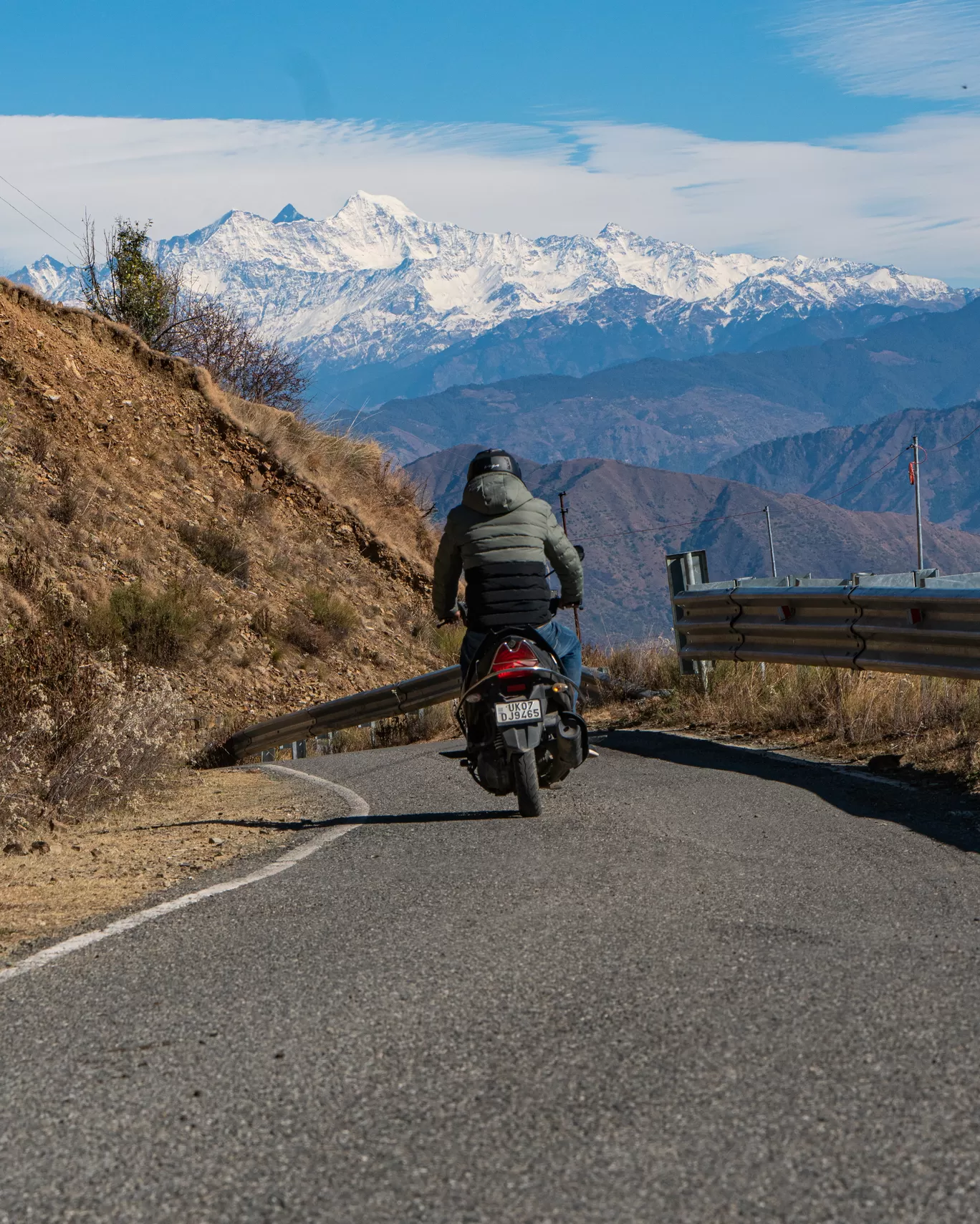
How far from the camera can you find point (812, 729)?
33.8ft

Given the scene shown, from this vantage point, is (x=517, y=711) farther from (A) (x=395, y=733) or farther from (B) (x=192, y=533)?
(B) (x=192, y=533)

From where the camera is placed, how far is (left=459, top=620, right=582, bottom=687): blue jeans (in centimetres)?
771

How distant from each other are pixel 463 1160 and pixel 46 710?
7.10 meters

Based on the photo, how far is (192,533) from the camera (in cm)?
2214

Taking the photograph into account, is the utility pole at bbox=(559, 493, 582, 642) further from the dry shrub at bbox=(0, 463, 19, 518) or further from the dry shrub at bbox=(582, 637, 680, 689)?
the dry shrub at bbox=(0, 463, 19, 518)

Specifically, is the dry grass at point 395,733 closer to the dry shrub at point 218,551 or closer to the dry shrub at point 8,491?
the dry shrub at point 218,551

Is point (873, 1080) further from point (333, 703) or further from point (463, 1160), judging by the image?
point (333, 703)

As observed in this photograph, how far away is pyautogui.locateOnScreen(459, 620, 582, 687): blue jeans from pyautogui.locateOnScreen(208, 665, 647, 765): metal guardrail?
14.9ft

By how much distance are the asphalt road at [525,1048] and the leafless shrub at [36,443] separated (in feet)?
55.5

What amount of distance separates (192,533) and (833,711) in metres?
14.5

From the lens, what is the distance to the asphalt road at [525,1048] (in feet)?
8.92

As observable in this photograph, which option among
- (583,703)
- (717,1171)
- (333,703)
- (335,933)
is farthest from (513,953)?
(333,703)

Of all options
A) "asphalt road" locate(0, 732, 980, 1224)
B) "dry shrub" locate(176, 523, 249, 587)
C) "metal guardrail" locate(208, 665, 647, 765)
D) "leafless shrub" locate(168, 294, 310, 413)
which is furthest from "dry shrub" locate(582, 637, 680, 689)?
"leafless shrub" locate(168, 294, 310, 413)

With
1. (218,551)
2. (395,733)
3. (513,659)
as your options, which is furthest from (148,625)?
(513,659)
